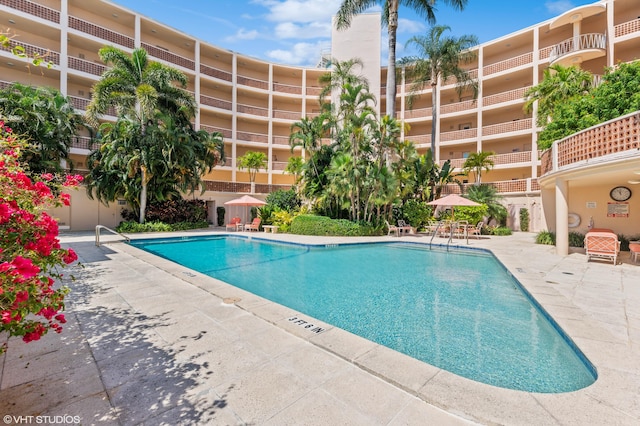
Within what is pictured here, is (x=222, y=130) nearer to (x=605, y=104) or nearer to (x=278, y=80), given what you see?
(x=278, y=80)

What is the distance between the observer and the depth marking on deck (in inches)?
160

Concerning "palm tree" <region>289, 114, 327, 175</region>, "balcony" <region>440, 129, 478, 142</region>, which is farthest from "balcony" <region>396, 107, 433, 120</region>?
"palm tree" <region>289, 114, 327, 175</region>

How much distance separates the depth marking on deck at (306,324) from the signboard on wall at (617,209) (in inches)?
569

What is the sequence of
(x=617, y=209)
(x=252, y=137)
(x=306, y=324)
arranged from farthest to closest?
(x=252, y=137), (x=617, y=209), (x=306, y=324)

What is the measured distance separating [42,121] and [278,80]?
21940mm

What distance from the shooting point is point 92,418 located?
229 cm

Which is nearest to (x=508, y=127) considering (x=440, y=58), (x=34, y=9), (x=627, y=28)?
(x=440, y=58)

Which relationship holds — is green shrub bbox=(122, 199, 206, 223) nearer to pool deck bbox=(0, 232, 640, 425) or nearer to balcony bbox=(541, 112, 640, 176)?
pool deck bbox=(0, 232, 640, 425)

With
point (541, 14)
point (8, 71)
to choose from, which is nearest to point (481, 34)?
point (541, 14)

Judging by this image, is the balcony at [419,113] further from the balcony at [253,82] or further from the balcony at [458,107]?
the balcony at [253,82]

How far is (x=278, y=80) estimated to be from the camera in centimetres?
3225

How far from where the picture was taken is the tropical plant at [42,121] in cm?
1546

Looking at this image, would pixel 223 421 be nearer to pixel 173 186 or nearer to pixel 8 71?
pixel 173 186

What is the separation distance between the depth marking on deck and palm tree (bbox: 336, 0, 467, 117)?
55.3 ft
